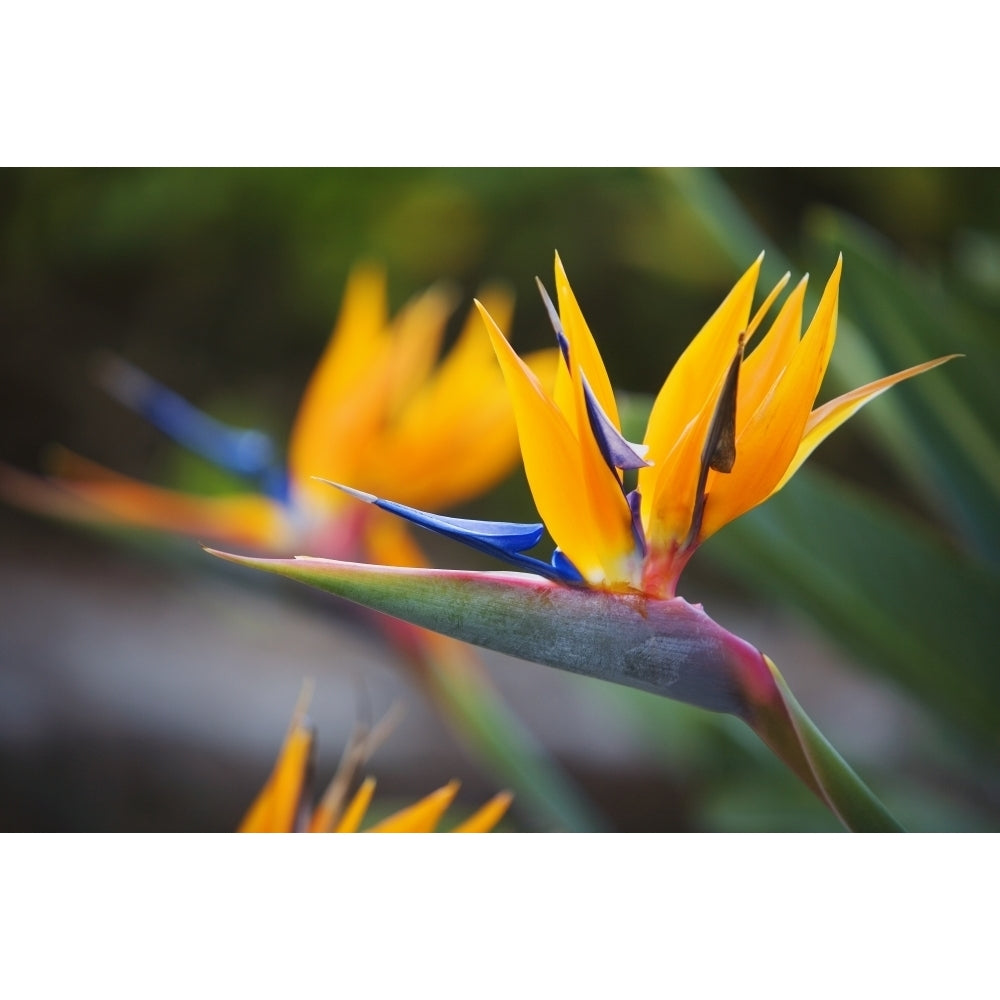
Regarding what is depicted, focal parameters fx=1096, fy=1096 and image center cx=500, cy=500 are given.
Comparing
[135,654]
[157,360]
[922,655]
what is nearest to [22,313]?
[157,360]

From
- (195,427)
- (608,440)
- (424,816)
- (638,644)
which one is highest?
(195,427)

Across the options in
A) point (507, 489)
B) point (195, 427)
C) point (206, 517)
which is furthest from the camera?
point (507, 489)

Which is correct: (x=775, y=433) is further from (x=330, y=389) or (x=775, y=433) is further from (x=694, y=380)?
(x=330, y=389)

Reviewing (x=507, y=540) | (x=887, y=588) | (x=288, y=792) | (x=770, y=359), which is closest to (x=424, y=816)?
(x=288, y=792)

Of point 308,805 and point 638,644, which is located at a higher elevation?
point 638,644

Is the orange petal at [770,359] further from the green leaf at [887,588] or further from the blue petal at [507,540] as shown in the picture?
the green leaf at [887,588]

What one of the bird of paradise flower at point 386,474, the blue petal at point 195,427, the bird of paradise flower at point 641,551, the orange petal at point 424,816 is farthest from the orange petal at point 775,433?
the blue petal at point 195,427

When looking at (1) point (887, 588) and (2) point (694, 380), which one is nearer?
(2) point (694, 380)
